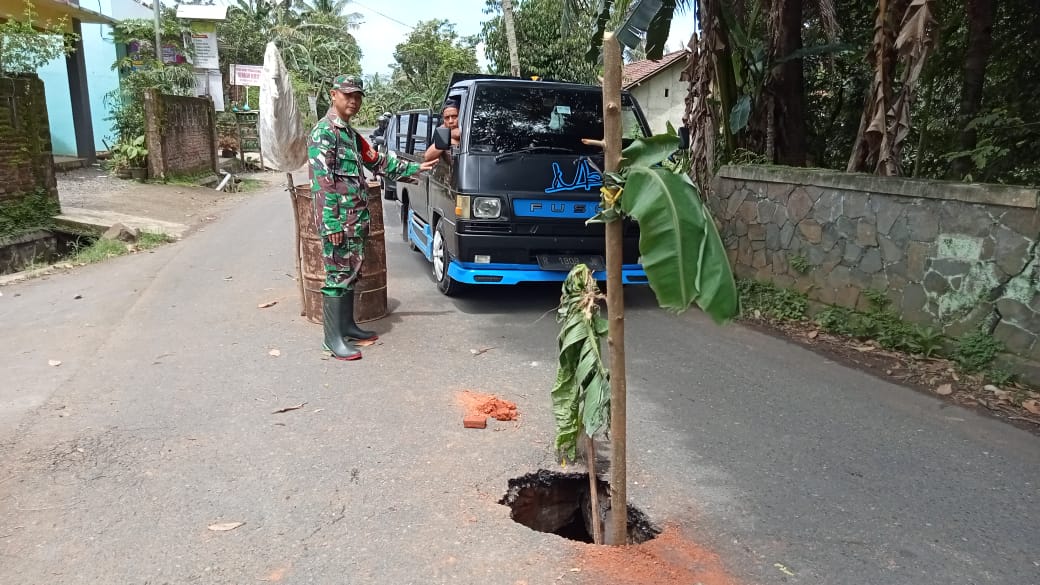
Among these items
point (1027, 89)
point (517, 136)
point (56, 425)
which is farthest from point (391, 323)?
point (1027, 89)

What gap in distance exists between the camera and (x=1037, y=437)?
13.3ft

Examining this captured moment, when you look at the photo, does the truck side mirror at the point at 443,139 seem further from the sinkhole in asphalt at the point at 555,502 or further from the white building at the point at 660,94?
the white building at the point at 660,94

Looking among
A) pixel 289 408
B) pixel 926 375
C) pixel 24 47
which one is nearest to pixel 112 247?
pixel 24 47

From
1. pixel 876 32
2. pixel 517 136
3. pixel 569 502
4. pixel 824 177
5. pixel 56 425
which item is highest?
pixel 876 32

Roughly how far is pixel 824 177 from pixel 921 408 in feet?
7.72

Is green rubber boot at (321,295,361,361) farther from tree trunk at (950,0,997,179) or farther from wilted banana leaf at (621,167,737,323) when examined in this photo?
tree trunk at (950,0,997,179)

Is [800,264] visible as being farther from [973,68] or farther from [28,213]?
[28,213]

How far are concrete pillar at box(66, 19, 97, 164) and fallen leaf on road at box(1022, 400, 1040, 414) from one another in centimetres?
1947

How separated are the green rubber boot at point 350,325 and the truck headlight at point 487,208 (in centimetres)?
135

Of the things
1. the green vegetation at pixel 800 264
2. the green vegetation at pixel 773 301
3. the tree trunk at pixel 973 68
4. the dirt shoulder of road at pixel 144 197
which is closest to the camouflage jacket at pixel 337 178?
the green vegetation at pixel 773 301

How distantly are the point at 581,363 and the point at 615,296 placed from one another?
507 millimetres

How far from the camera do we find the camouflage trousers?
5336mm

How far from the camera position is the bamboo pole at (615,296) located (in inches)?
94.0

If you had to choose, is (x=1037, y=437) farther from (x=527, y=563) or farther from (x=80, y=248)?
(x=80, y=248)
